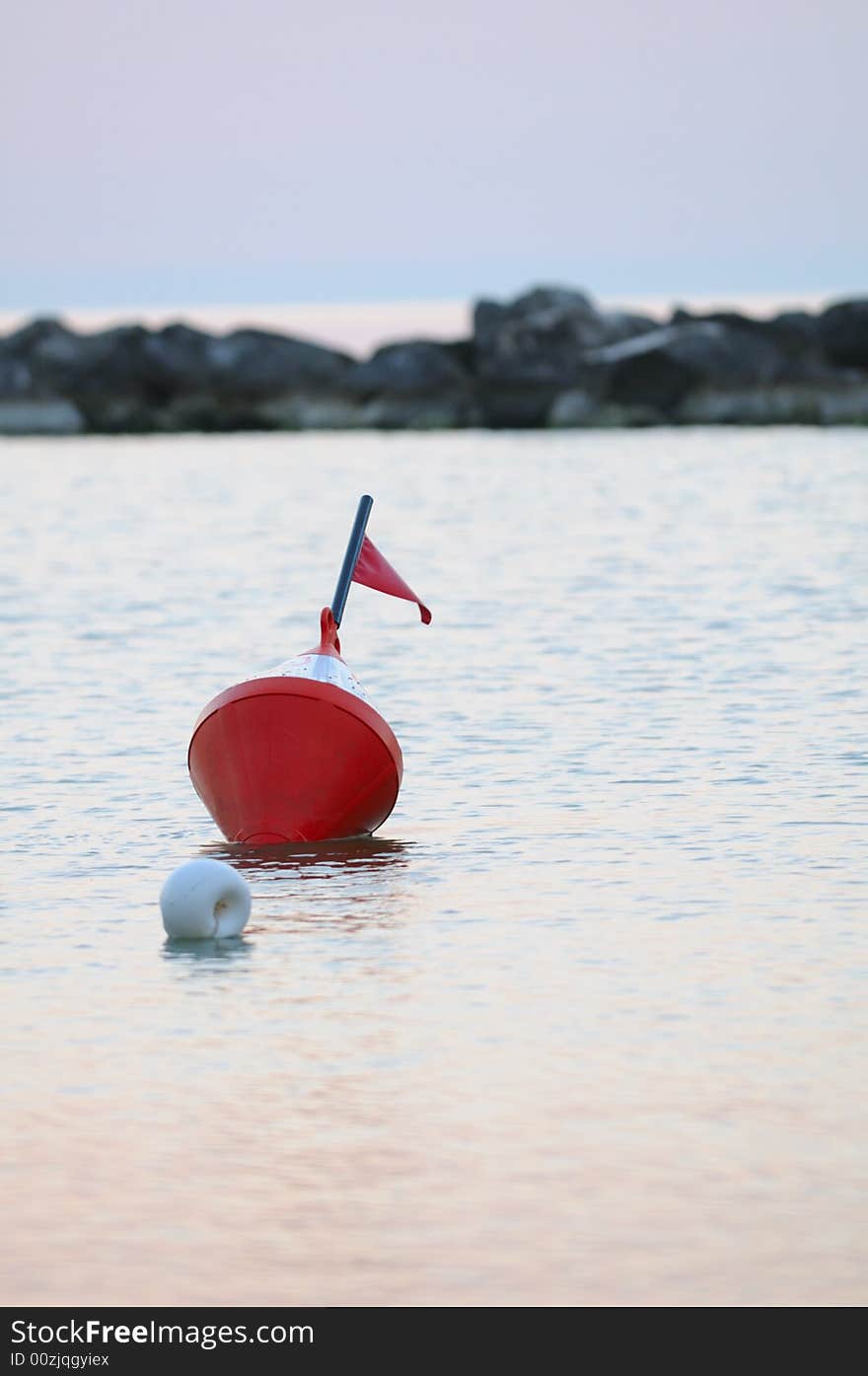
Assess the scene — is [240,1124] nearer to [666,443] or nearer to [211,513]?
[211,513]

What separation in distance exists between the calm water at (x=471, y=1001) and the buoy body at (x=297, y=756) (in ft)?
0.92

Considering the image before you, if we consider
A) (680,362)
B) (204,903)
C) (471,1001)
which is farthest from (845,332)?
(471,1001)

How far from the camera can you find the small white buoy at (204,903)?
41.9ft

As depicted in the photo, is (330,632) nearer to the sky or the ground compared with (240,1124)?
nearer to the sky

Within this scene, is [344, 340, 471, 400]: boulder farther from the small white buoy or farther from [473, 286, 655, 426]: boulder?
the small white buoy

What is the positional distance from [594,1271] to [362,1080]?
225 cm

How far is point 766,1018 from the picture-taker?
11.2 meters

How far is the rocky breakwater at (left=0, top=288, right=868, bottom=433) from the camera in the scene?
130m

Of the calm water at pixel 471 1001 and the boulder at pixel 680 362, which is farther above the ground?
the boulder at pixel 680 362

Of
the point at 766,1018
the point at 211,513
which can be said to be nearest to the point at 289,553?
the point at 211,513

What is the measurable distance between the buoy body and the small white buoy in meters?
2.40

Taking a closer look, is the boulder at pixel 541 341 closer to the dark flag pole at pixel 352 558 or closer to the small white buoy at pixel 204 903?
the dark flag pole at pixel 352 558

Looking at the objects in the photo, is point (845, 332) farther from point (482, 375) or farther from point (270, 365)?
point (270, 365)

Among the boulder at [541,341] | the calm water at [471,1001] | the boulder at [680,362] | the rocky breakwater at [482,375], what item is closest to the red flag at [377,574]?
the calm water at [471,1001]
